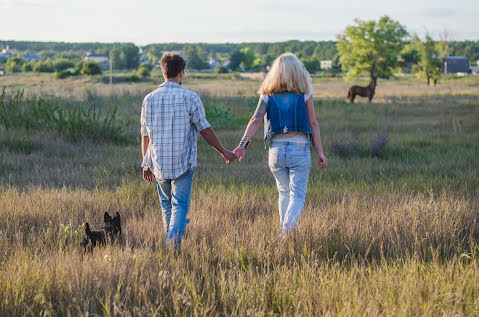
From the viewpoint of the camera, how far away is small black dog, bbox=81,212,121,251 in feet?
14.8

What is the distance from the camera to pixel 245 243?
440 centimetres

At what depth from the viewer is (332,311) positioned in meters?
3.10

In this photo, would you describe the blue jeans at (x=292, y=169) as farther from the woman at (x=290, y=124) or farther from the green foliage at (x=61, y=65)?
the green foliage at (x=61, y=65)

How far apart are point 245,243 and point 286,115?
52.0 inches

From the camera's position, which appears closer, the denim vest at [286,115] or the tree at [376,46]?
the denim vest at [286,115]

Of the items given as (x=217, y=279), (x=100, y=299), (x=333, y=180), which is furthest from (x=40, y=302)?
(x=333, y=180)

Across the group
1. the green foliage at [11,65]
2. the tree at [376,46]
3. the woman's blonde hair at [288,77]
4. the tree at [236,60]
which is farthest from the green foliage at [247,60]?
the woman's blonde hair at [288,77]

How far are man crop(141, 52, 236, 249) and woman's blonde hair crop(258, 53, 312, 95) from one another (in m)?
0.80

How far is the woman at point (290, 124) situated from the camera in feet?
15.6

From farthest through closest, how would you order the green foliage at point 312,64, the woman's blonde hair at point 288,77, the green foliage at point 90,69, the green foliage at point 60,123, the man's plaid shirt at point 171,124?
the green foliage at point 312,64 < the green foliage at point 90,69 < the green foliage at point 60,123 < the woman's blonde hair at point 288,77 < the man's plaid shirt at point 171,124

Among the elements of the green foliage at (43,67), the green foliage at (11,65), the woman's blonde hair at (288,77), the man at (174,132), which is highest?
the green foliage at (43,67)

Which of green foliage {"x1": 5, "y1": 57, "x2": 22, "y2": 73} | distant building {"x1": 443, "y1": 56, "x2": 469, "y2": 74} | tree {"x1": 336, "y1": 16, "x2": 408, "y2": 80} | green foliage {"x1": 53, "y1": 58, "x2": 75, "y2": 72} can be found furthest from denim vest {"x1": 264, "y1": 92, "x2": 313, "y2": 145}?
distant building {"x1": 443, "y1": 56, "x2": 469, "y2": 74}

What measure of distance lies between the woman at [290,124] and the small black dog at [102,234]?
1426 mm

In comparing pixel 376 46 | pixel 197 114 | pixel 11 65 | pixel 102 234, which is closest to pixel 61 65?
pixel 11 65
